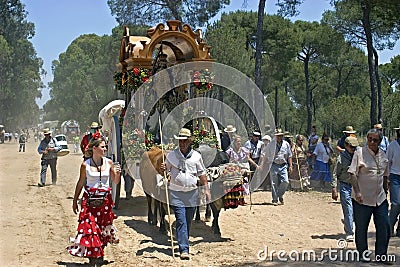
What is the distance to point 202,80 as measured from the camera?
10.6 meters

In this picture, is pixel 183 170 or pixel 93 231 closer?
pixel 93 231

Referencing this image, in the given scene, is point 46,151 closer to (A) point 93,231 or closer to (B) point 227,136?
(B) point 227,136

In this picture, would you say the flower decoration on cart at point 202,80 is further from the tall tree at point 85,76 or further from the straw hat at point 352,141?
the tall tree at point 85,76

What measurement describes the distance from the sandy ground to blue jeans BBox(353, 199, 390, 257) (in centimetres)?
31

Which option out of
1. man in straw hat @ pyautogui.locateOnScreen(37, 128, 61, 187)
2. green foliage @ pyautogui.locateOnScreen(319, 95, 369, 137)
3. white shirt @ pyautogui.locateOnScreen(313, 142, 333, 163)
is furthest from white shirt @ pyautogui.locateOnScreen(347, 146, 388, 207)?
green foliage @ pyautogui.locateOnScreen(319, 95, 369, 137)

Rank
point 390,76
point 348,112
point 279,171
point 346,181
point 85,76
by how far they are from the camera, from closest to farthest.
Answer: point 346,181, point 279,171, point 348,112, point 390,76, point 85,76

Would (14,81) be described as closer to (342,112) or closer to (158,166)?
(342,112)

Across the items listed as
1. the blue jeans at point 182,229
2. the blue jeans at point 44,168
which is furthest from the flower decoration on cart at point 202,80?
the blue jeans at point 44,168

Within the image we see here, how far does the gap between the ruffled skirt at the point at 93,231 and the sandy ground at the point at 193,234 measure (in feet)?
1.36

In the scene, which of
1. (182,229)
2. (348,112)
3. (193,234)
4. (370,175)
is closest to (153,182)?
(193,234)

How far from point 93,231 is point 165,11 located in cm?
2078

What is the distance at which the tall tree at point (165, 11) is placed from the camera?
26.2 metres

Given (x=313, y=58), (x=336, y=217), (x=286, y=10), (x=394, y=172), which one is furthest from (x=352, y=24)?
(x=394, y=172)

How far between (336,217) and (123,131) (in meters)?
4.42
